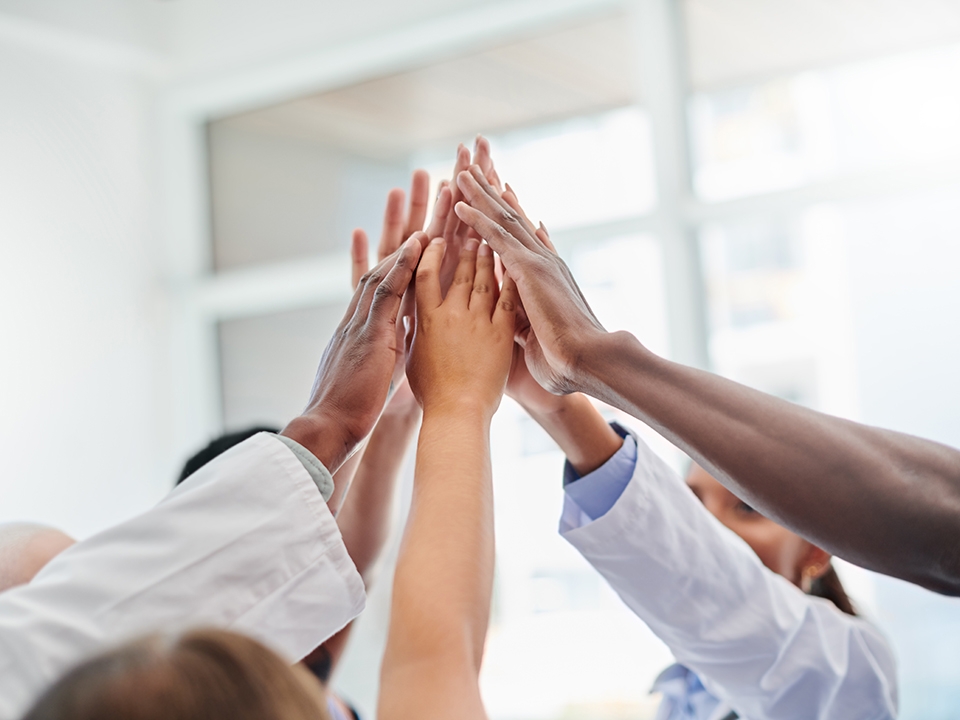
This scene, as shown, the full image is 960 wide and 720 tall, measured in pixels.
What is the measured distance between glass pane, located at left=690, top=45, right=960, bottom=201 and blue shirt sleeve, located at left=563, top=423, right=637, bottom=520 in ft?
5.23

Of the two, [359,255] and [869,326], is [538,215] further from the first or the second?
[359,255]

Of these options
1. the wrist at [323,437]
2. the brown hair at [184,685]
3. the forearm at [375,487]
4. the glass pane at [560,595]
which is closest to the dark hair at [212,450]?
the forearm at [375,487]

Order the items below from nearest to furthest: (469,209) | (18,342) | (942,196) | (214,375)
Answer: (469,209) < (942,196) < (18,342) < (214,375)

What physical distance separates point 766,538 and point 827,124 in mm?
1451

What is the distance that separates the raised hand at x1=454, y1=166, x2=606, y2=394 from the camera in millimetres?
885

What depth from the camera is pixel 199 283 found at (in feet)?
10.3

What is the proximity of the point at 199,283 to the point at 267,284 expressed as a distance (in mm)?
303

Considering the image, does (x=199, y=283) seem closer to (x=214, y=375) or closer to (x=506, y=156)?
(x=214, y=375)

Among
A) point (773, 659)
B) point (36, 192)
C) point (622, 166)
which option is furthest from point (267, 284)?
point (773, 659)

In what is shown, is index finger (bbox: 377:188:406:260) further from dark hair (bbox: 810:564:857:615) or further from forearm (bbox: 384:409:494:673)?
dark hair (bbox: 810:564:857:615)

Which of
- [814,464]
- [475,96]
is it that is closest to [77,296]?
[475,96]

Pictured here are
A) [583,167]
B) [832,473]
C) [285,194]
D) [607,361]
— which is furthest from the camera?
[285,194]

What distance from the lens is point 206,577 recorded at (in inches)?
28.1

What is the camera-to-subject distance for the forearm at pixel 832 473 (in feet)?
2.18
